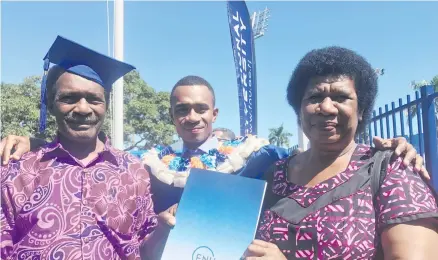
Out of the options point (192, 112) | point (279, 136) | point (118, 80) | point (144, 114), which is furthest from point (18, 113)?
point (279, 136)

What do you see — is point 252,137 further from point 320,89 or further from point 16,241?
point 16,241

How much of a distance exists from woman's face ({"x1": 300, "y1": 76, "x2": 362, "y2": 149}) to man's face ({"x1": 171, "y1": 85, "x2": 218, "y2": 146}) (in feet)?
2.77

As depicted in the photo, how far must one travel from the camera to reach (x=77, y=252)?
1.78 metres

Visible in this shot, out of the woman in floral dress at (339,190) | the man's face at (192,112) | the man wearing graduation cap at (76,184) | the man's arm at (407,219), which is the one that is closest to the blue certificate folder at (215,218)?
the woman in floral dress at (339,190)

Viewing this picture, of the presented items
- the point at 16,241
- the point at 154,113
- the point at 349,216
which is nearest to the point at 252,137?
the point at 349,216

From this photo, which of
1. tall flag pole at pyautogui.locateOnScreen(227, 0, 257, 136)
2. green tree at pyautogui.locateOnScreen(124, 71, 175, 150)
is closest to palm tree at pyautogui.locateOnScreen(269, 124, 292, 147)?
green tree at pyautogui.locateOnScreen(124, 71, 175, 150)

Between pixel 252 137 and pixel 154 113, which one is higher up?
pixel 154 113

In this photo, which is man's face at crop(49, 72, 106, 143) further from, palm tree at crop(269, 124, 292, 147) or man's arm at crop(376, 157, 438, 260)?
palm tree at crop(269, 124, 292, 147)

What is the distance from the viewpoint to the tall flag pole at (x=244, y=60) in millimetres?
7594

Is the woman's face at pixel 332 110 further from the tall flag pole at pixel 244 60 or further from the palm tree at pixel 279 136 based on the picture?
the palm tree at pixel 279 136

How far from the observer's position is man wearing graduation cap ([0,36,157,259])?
1783 mm

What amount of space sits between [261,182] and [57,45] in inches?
50.2

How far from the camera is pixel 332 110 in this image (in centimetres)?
177

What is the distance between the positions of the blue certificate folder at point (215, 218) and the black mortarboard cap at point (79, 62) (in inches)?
30.8
